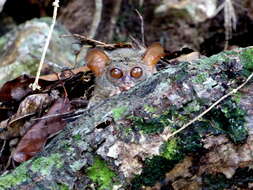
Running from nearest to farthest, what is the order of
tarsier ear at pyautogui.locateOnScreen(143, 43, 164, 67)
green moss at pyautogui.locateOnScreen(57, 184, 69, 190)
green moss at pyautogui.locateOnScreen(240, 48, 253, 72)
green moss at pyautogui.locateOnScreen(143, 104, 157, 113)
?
green moss at pyautogui.locateOnScreen(57, 184, 69, 190) → green moss at pyautogui.locateOnScreen(143, 104, 157, 113) → green moss at pyautogui.locateOnScreen(240, 48, 253, 72) → tarsier ear at pyautogui.locateOnScreen(143, 43, 164, 67)

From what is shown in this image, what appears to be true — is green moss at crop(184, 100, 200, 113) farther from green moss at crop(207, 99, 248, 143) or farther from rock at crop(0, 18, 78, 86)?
rock at crop(0, 18, 78, 86)

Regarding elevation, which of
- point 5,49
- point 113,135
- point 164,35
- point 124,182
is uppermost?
point 113,135

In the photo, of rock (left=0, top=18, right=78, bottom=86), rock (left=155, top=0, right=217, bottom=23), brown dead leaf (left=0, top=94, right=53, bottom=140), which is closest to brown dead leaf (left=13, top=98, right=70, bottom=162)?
brown dead leaf (left=0, top=94, right=53, bottom=140)

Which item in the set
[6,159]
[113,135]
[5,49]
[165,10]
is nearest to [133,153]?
[113,135]

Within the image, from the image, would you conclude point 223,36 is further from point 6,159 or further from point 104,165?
point 104,165

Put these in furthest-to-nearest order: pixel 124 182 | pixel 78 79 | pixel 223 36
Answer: pixel 223 36 → pixel 78 79 → pixel 124 182

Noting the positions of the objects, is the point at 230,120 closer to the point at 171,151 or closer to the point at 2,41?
the point at 171,151

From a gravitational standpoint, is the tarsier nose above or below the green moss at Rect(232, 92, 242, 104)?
below

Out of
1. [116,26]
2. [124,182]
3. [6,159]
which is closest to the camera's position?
[124,182]
